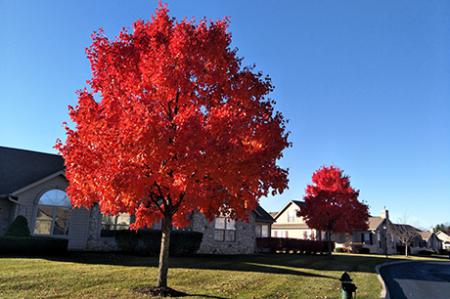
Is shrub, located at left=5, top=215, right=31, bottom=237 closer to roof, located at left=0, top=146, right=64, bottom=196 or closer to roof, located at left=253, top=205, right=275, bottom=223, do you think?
roof, located at left=0, top=146, right=64, bottom=196

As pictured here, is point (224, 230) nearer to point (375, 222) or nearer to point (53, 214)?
point (53, 214)

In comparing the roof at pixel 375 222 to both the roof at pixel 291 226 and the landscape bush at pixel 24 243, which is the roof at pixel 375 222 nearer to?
the roof at pixel 291 226

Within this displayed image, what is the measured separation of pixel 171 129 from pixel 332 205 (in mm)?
24811

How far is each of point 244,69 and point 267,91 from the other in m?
1.08

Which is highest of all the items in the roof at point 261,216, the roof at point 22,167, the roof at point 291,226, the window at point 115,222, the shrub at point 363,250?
the roof at point 22,167

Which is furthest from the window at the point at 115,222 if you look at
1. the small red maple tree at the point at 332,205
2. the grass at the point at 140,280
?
the small red maple tree at the point at 332,205

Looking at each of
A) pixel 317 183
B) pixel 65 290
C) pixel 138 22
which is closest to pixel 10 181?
pixel 65 290

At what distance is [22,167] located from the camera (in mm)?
24172

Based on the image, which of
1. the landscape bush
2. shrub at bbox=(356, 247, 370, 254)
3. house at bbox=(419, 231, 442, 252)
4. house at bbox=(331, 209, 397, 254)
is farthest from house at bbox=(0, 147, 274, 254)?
house at bbox=(419, 231, 442, 252)

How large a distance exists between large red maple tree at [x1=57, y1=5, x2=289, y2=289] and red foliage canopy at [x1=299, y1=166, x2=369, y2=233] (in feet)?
68.7

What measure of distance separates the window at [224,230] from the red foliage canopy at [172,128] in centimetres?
1621

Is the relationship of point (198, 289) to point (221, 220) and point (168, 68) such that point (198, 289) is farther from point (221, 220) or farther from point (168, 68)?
point (221, 220)

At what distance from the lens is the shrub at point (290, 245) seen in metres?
38.2

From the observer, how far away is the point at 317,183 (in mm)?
33562
